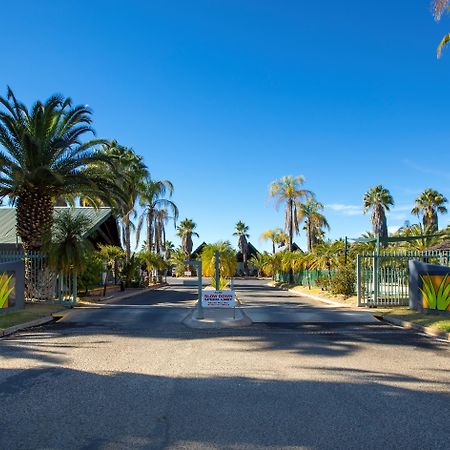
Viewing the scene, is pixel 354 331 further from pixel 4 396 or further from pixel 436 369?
pixel 4 396

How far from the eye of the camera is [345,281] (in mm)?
25156

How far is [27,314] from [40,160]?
22.8ft

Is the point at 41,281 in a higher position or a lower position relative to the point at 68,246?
lower

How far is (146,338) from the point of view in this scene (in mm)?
12094

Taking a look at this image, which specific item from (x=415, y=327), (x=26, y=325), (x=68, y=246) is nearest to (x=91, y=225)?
(x=68, y=246)

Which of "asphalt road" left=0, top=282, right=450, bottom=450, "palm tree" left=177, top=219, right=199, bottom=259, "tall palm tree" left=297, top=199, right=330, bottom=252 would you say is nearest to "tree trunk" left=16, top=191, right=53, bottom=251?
"asphalt road" left=0, top=282, right=450, bottom=450

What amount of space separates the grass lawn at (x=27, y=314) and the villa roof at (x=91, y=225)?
7.96 m

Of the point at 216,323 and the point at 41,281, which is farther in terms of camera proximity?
the point at 41,281

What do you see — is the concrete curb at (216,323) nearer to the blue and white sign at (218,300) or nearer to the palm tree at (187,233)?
the blue and white sign at (218,300)

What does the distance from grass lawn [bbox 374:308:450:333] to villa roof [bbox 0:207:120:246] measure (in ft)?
51.4

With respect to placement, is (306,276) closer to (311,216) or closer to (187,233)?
(311,216)

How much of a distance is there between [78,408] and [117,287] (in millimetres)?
30323

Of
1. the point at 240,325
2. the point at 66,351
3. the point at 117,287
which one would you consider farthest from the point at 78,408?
the point at 117,287

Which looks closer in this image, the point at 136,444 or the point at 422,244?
Result: the point at 136,444
